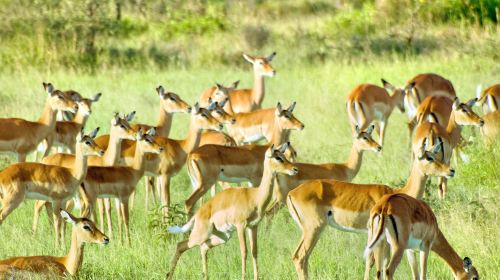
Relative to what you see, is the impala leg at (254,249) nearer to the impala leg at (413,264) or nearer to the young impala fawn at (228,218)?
the young impala fawn at (228,218)

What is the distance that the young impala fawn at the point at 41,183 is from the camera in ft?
27.5

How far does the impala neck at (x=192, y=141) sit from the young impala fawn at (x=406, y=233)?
356 cm

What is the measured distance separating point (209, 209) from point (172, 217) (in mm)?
962

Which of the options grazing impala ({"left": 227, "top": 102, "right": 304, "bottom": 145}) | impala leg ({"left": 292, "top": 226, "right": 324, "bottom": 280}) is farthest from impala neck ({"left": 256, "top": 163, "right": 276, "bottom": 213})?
grazing impala ({"left": 227, "top": 102, "right": 304, "bottom": 145})

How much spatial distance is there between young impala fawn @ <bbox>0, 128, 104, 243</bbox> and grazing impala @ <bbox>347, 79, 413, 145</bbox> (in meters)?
4.83

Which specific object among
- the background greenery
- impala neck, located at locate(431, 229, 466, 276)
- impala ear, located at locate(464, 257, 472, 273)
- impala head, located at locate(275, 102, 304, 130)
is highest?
impala ear, located at locate(464, 257, 472, 273)

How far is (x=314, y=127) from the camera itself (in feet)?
A: 44.4

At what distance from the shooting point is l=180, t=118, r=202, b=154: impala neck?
10.2 metres

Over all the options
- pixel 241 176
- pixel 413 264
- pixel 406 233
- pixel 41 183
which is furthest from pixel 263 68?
pixel 406 233

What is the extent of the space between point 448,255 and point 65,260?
7.66 ft

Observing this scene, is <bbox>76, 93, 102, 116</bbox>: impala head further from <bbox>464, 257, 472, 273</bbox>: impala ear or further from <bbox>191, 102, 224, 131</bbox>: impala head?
<bbox>464, 257, 472, 273</bbox>: impala ear

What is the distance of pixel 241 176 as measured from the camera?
9.77m

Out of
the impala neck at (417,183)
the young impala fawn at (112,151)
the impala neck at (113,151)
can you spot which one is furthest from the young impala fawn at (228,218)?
the impala neck at (113,151)

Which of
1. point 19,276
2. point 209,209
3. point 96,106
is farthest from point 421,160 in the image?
point 96,106
